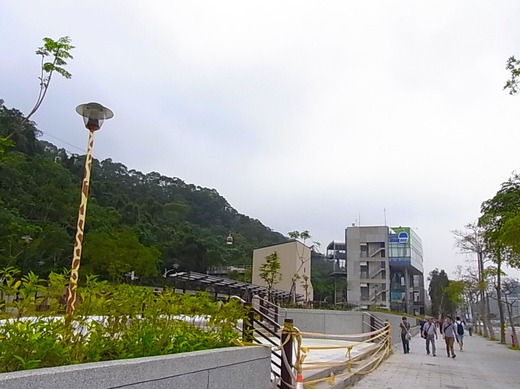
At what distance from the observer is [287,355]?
18.6 feet

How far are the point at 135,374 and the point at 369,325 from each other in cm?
1772

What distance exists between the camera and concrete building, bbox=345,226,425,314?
60875 millimetres

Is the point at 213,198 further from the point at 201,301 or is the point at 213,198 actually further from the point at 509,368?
the point at 201,301

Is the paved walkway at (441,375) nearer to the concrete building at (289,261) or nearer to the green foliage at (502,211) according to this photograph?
the green foliage at (502,211)

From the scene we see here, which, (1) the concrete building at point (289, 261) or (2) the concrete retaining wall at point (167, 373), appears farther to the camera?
(1) the concrete building at point (289, 261)

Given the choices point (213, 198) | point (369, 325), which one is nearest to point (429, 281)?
point (213, 198)

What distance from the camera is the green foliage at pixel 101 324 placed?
2.72 m

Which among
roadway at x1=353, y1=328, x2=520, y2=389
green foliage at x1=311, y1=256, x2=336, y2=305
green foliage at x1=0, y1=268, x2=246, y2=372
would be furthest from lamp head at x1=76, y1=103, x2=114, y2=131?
green foliage at x1=311, y1=256, x2=336, y2=305

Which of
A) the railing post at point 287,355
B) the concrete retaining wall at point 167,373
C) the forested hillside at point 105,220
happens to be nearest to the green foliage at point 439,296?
the forested hillside at point 105,220

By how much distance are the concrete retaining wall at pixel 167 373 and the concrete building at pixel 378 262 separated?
55682 mm

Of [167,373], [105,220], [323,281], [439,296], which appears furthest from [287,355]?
[439,296]

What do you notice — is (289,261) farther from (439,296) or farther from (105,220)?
(439,296)

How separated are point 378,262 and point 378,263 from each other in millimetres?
173

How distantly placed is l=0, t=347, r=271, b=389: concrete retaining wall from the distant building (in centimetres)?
5627
